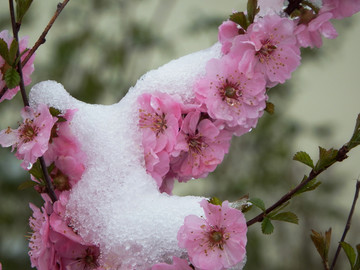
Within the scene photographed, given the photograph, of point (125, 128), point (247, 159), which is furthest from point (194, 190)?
point (125, 128)

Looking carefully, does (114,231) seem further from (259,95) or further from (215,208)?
(259,95)

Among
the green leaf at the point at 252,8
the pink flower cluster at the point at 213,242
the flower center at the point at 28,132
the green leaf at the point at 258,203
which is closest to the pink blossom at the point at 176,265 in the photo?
the pink flower cluster at the point at 213,242

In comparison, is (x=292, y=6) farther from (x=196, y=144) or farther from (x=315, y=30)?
(x=196, y=144)

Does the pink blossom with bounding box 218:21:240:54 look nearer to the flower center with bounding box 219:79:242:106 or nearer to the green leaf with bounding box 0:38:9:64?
the flower center with bounding box 219:79:242:106

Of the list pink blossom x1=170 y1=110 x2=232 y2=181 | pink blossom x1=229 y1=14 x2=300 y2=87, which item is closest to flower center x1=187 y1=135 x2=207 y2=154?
pink blossom x1=170 y1=110 x2=232 y2=181

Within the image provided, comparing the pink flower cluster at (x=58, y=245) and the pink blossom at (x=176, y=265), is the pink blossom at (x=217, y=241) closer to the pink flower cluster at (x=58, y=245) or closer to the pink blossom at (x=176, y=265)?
the pink blossom at (x=176, y=265)
